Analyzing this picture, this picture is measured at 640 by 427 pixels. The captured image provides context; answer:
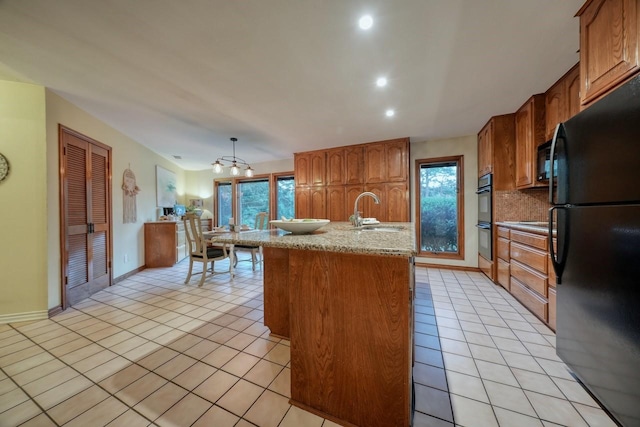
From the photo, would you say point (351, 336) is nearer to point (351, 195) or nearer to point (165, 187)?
point (351, 195)

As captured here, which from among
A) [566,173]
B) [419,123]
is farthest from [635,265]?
[419,123]

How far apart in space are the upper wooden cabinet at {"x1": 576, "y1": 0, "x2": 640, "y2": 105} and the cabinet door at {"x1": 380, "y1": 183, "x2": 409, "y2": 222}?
91.5 inches

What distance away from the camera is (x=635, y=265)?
979 mm

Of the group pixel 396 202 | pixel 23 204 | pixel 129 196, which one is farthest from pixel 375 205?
pixel 23 204

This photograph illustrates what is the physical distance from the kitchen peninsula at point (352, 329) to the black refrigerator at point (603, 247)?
3.18 ft

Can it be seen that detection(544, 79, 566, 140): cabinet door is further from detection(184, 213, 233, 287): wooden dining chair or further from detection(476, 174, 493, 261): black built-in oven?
detection(184, 213, 233, 287): wooden dining chair

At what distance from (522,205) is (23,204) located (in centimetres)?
587

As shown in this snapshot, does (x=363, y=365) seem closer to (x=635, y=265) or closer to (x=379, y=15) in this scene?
(x=635, y=265)

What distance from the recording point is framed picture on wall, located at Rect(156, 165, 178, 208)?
15.4ft

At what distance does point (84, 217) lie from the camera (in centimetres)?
286

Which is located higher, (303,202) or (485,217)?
(303,202)

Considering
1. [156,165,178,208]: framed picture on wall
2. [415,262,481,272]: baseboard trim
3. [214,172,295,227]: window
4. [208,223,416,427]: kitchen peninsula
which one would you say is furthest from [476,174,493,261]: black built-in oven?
[156,165,178,208]: framed picture on wall

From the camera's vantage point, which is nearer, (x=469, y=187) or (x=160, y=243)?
(x=469, y=187)

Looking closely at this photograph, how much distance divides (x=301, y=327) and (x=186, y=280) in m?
2.93
